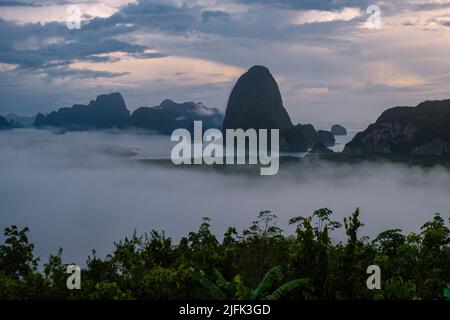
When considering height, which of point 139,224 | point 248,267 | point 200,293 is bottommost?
point 139,224

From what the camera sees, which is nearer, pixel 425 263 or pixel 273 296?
pixel 273 296

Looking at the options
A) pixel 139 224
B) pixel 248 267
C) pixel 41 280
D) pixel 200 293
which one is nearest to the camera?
pixel 200 293

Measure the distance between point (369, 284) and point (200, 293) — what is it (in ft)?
16.6

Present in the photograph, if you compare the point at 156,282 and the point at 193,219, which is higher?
the point at 156,282

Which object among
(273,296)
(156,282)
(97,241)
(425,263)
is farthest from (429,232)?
→ (97,241)

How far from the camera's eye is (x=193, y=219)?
19688cm

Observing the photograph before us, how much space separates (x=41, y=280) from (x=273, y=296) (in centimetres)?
863

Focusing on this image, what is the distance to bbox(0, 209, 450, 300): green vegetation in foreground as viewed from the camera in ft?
52.9

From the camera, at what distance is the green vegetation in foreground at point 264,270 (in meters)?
16.1

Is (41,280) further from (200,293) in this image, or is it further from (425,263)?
(425,263)

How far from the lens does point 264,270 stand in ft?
80.8

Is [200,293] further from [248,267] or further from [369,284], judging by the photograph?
[248,267]
